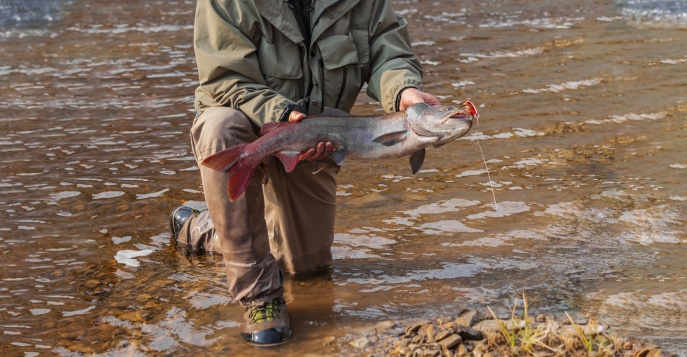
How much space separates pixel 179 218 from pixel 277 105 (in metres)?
1.57

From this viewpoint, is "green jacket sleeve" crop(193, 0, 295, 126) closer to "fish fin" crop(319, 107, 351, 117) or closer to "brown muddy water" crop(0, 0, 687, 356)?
"fish fin" crop(319, 107, 351, 117)

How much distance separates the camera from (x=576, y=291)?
4.72 meters

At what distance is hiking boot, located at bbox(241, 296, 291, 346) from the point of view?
4.27 m

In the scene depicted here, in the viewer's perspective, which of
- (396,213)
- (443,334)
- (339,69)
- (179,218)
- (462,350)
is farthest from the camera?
(396,213)

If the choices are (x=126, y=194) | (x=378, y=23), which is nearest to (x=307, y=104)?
(x=378, y=23)

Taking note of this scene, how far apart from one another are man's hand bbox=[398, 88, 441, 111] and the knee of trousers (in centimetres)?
70

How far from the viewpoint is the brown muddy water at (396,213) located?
4.57m

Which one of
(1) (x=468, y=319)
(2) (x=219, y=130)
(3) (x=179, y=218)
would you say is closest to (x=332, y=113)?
(2) (x=219, y=130)

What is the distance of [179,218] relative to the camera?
566cm

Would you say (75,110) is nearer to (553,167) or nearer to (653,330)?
(553,167)

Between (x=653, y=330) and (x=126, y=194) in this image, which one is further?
(x=126, y=194)

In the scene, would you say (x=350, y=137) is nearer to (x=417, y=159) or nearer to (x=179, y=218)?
(x=417, y=159)

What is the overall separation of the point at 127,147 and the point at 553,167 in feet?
11.3

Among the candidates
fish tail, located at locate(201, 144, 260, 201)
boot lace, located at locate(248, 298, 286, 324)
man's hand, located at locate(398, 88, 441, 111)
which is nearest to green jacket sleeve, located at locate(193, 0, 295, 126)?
fish tail, located at locate(201, 144, 260, 201)
